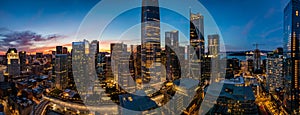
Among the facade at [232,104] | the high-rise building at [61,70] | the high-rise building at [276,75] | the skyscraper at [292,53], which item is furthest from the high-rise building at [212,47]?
the high-rise building at [61,70]

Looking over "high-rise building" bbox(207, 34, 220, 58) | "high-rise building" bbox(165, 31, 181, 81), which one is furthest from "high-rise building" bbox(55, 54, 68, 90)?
"high-rise building" bbox(207, 34, 220, 58)

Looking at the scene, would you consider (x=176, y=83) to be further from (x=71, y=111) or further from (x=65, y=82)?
(x=65, y=82)

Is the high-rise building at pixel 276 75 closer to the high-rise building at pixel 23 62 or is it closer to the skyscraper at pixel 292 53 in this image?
the skyscraper at pixel 292 53

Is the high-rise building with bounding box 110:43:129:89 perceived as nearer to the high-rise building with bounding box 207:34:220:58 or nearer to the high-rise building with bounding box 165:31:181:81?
the high-rise building with bounding box 165:31:181:81

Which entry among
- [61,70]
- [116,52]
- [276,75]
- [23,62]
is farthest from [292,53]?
[23,62]

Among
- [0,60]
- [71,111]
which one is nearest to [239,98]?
[71,111]

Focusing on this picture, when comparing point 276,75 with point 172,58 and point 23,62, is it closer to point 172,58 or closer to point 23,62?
point 172,58
